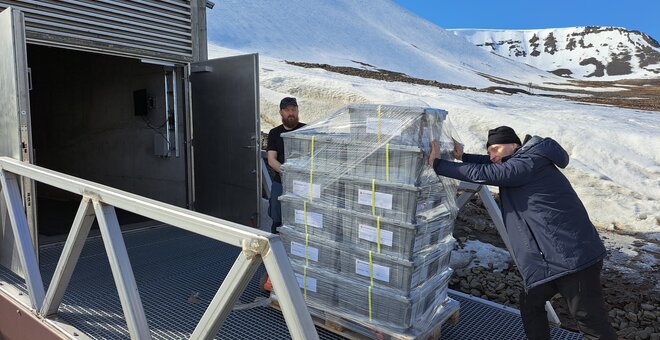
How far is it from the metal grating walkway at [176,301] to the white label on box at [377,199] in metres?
0.99

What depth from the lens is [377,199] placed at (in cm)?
309

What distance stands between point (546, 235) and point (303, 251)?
1.61m

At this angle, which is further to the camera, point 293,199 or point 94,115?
point 94,115

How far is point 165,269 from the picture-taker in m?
4.70

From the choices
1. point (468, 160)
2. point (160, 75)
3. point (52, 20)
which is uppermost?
point (52, 20)

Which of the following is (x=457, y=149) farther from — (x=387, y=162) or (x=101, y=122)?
(x=101, y=122)

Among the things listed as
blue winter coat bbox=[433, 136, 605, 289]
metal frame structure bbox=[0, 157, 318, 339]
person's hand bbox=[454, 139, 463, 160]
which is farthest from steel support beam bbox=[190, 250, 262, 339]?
person's hand bbox=[454, 139, 463, 160]

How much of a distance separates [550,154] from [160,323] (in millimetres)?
2828

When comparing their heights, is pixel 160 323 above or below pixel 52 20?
below

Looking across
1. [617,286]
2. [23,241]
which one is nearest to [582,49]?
[617,286]

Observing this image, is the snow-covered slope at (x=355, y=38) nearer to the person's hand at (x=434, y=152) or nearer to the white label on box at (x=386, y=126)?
the white label on box at (x=386, y=126)

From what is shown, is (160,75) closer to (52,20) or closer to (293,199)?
(52,20)

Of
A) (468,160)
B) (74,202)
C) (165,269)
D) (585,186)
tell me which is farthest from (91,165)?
(585,186)

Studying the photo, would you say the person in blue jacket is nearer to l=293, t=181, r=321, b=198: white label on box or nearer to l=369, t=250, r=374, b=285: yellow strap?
l=369, t=250, r=374, b=285: yellow strap
